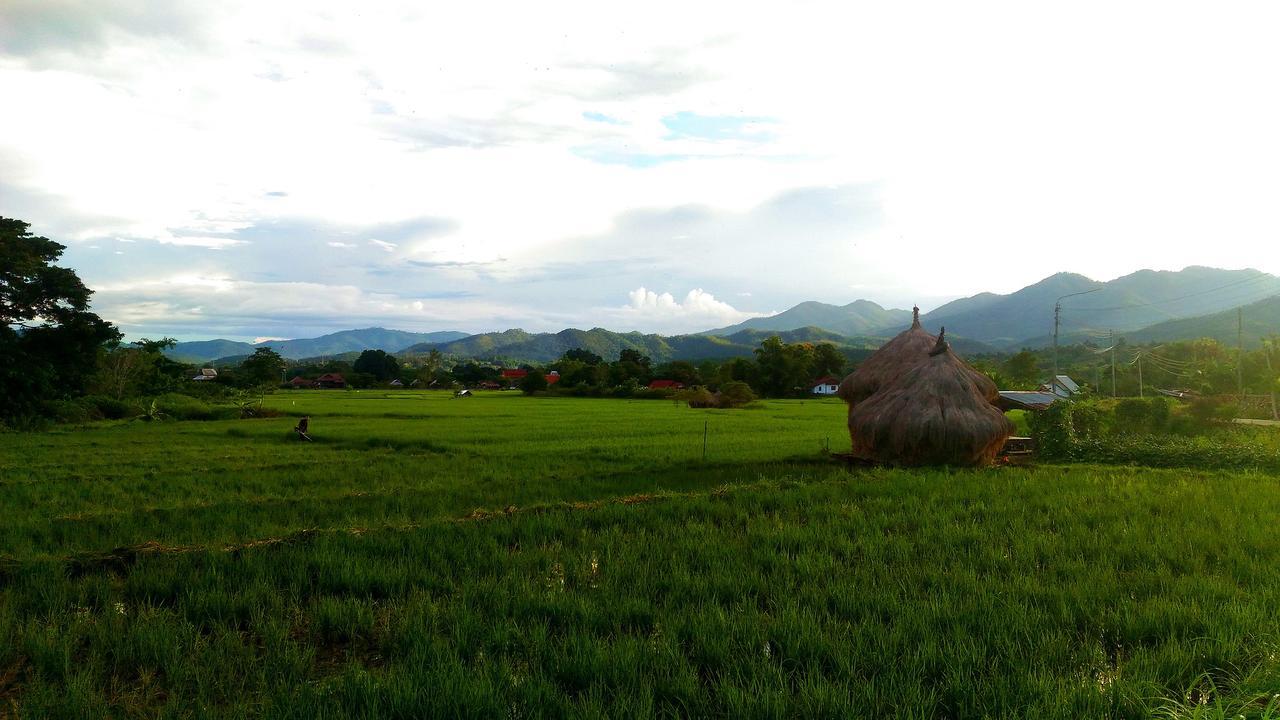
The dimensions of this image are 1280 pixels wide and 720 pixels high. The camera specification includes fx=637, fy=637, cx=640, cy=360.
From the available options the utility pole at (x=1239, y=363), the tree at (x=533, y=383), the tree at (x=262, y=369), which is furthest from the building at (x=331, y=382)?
the utility pole at (x=1239, y=363)

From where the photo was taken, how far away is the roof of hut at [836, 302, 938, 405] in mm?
13711

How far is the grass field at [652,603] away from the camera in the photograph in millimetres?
2963

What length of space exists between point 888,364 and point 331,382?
67.3m

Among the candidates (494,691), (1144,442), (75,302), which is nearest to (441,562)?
(494,691)

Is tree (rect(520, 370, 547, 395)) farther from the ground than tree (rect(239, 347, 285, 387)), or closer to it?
closer to it

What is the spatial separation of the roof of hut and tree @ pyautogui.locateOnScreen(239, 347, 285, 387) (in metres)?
45.1

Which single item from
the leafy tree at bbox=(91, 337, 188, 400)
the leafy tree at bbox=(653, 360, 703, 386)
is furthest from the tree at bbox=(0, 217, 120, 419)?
the leafy tree at bbox=(653, 360, 703, 386)

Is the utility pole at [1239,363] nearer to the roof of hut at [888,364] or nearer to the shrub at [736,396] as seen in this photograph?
the roof of hut at [888,364]

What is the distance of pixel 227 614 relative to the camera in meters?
4.06

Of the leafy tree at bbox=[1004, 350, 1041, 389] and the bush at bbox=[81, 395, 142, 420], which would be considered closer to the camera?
the bush at bbox=[81, 395, 142, 420]

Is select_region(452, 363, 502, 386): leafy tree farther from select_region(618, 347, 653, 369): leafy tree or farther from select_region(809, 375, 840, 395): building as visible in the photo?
select_region(809, 375, 840, 395): building

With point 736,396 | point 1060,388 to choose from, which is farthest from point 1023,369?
point 736,396

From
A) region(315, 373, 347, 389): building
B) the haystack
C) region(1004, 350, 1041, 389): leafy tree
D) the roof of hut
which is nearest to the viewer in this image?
the haystack

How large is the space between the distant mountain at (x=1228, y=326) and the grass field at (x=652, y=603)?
12197 cm
